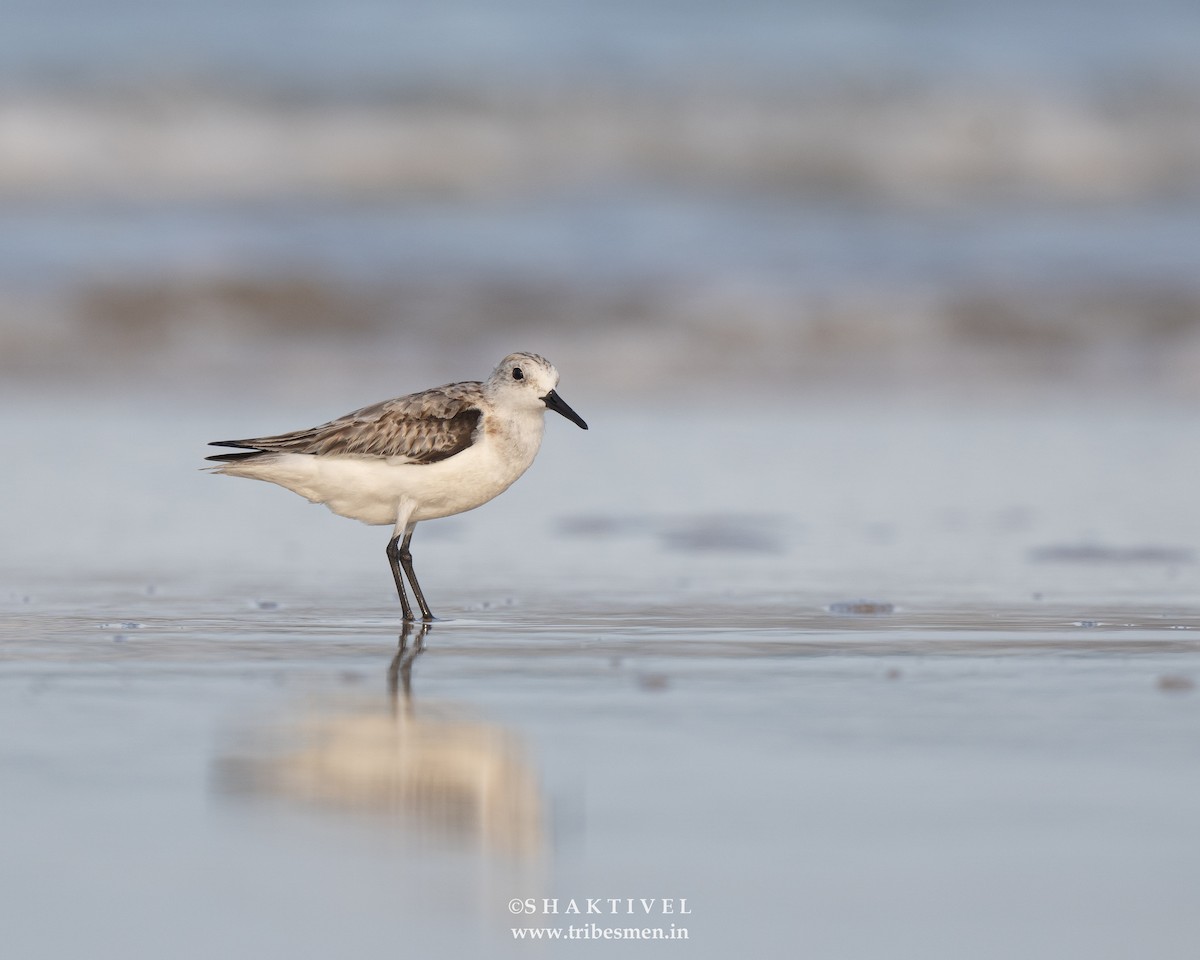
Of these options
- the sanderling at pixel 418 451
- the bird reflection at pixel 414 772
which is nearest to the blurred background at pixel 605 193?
the sanderling at pixel 418 451

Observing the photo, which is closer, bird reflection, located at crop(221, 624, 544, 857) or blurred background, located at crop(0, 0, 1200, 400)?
bird reflection, located at crop(221, 624, 544, 857)

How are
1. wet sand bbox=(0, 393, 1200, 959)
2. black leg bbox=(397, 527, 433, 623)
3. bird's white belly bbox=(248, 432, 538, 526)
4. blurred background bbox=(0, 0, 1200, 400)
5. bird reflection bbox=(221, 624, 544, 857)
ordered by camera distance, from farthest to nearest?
blurred background bbox=(0, 0, 1200, 400) → bird's white belly bbox=(248, 432, 538, 526) → black leg bbox=(397, 527, 433, 623) → bird reflection bbox=(221, 624, 544, 857) → wet sand bbox=(0, 393, 1200, 959)

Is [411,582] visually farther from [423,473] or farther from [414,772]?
[414,772]

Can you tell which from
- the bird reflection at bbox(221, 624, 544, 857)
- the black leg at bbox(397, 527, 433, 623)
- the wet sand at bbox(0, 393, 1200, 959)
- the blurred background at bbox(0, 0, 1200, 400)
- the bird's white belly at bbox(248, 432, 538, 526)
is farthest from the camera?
the blurred background at bbox(0, 0, 1200, 400)

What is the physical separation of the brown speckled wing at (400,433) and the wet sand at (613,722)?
17.1 inches

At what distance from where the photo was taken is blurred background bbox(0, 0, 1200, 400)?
11.2 meters

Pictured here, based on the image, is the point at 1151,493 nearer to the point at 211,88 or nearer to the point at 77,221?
the point at 77,221

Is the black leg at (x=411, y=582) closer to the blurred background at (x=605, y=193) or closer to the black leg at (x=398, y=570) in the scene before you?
the black leg at (x=398, y=570)

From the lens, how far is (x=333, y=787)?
3.13 metres

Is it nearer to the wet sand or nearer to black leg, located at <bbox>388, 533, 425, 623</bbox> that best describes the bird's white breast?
black leg, located at <bbox>388, 533, 425, 623</bbox>

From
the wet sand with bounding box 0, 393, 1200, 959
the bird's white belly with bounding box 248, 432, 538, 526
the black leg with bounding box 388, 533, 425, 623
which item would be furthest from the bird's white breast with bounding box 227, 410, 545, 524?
the wet sand with bounding box 0, 393, 1200, 959

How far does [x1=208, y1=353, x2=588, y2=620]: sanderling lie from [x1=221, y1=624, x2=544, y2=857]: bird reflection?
4.88 ft

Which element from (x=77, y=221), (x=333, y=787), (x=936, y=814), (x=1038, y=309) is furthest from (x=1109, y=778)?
(x=77, y=221)

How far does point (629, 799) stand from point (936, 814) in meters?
0.50
